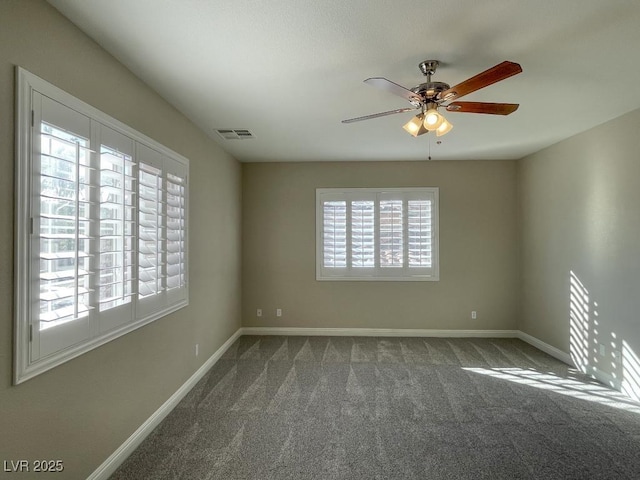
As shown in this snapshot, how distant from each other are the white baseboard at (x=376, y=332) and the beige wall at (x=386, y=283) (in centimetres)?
8

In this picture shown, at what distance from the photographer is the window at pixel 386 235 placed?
5.24 metres

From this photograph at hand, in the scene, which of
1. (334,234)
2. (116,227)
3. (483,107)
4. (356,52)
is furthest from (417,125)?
(334,234)

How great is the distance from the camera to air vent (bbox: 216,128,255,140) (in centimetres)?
377

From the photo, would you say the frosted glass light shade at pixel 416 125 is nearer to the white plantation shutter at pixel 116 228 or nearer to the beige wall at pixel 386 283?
the white plantation shutter at pixel 116 228

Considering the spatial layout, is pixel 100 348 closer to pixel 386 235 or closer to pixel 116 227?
pixel 116 227

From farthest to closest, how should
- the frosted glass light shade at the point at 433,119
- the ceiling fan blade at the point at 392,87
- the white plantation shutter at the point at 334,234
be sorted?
the white plantation shutter at the point at 334,234 → the frosted glass light shade at the point at 433,119 → the ceiling fan blade at the point at 392,87

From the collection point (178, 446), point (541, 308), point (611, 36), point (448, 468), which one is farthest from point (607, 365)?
point (178, 446)

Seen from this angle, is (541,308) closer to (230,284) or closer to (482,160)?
(482,160)

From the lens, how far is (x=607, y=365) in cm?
352

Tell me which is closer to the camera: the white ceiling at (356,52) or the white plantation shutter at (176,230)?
the white ceiling at (356,52)

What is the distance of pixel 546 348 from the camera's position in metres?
4.54

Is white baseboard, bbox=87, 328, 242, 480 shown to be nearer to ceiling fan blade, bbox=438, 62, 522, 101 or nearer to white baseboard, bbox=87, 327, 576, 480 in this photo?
white baseboard, bbox=87, 327, 576, 480

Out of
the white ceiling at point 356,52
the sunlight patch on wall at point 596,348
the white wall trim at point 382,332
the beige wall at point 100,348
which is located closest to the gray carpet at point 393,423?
the sunlight patch on wall at point 596,348

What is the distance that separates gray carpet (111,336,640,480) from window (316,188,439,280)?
1426mm
